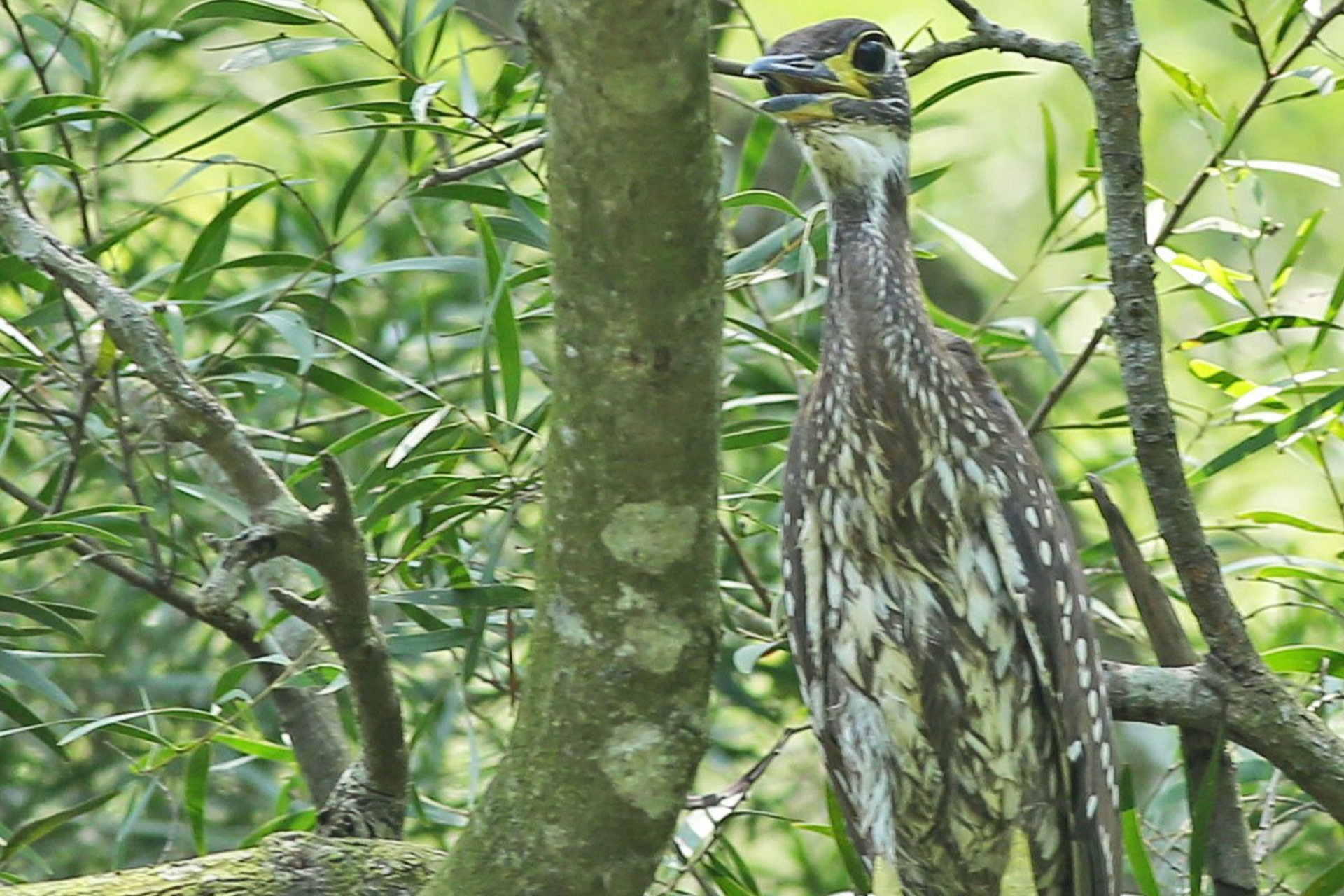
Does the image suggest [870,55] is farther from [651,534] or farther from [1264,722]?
[651,534]

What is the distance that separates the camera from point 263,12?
2.20 metres

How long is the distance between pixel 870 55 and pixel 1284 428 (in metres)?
0.72

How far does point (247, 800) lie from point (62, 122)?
1480 mm

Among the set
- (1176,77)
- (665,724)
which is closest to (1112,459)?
(1176,77)

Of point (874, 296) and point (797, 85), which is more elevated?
point (797, 85)

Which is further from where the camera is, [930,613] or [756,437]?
[756,437]

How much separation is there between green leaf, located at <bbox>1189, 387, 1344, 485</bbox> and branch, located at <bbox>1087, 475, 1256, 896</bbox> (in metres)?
0.18

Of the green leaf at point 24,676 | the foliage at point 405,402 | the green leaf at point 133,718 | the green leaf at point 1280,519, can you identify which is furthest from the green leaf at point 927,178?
the green leaf at point 24,676

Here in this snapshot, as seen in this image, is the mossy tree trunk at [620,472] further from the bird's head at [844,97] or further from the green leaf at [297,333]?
the bird's head at [844,97]

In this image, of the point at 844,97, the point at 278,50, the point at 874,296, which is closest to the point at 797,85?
the point at 844,97

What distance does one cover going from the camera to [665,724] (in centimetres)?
A: 140

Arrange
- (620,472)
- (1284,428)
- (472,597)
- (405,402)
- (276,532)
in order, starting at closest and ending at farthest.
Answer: (620,472) < (276,532) < (472,597) < (1284,428) < (405,402)

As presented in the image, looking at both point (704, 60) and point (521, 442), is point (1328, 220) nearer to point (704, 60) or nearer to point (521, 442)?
Result: point (521, 442)

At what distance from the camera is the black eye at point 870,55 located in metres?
2.29
